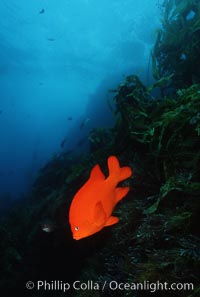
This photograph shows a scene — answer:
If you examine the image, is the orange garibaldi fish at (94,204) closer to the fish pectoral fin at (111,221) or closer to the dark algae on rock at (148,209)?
the fish pectoral fin at (111,221)

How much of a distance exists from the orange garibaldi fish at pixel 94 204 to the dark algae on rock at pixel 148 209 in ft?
2.84

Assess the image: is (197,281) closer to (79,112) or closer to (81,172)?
(81,172)

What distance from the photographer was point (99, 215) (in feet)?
5.58

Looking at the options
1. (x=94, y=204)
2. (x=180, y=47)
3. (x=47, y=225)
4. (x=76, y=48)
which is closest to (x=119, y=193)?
(x=94, y=204)

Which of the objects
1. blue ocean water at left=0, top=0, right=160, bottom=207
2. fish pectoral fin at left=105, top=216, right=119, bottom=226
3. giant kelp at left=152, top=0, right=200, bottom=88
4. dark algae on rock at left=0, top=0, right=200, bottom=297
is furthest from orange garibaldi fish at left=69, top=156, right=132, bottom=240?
blue ocean water at left=0, top=0, right=160, bottom=207

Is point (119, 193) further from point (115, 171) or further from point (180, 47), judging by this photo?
point (180, 47)

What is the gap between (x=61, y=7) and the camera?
2497 centimetres

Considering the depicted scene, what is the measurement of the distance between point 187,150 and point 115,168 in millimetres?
1476

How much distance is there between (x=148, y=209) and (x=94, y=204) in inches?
48.0

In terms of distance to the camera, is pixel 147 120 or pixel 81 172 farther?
pixel 81 172

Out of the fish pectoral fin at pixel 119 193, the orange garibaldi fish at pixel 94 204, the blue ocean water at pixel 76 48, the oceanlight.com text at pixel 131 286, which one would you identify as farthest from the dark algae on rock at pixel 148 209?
the blue ocean water at pixel 76 48

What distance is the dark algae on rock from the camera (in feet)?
7.63

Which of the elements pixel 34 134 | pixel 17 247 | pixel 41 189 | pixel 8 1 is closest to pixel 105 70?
pixel 8 1

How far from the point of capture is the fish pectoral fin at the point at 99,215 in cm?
169
